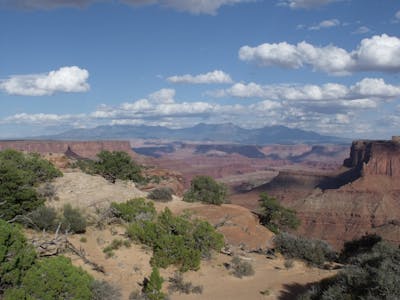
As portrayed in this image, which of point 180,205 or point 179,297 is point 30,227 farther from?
point 180,205

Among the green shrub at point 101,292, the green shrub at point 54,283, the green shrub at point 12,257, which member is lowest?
the green shrub at point 101,292

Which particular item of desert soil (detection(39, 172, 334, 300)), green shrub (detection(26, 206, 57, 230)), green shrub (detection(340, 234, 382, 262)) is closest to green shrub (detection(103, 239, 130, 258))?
desert soil (detection(39, 172, 334, 300))

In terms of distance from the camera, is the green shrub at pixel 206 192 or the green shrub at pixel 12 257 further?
the green shrub at pixel 206 192

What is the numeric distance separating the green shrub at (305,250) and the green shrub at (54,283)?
519 inches

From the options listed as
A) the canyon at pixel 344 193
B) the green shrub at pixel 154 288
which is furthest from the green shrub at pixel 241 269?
the canyon at pixel 344 193

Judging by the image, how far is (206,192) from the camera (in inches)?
1565

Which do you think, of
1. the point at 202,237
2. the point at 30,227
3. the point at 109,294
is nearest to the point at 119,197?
the point at 30,227

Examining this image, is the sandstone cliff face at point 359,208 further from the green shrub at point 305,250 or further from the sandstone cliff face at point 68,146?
the sandstone cliff face at point 68,146

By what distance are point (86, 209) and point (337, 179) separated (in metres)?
113

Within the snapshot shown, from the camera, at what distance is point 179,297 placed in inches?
569

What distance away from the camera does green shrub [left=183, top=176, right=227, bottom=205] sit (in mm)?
38263

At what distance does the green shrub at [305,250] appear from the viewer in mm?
20578

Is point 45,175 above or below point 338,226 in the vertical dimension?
above

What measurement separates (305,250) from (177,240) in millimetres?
7477
